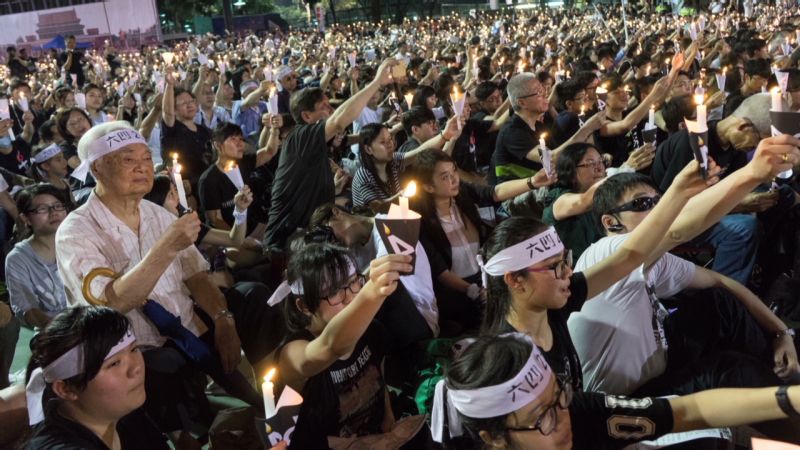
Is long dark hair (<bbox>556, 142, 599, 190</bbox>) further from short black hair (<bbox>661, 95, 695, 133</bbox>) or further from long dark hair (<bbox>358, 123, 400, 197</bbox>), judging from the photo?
short black hair (<bbox>661, 95, 695, 133</bbox>)

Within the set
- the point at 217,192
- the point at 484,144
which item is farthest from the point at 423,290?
the point at 484,144

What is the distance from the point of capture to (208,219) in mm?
5883

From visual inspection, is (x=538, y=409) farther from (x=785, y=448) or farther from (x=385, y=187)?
(x=385, y=187)

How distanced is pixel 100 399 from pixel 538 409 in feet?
4.65

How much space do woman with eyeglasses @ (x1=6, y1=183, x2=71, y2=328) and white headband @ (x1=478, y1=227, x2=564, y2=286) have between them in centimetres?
297

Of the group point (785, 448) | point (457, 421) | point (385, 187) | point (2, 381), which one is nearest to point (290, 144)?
point (385, 187)

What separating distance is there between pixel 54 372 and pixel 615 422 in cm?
183

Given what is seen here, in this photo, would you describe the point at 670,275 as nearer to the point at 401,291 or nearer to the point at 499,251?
the point at 499,251

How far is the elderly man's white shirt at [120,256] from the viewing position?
3.08 meters

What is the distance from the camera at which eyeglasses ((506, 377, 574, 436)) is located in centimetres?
→ 208

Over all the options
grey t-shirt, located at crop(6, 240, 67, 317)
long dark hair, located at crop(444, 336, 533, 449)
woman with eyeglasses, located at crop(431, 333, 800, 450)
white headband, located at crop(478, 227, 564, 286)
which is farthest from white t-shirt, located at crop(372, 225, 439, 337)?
grey t-shirt, located at crop(6, 240, 67, 317)

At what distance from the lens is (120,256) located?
3260mm

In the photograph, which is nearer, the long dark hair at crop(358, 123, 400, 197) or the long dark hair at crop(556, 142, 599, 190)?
the long dark hair at crop(556, 142, 599, 190)

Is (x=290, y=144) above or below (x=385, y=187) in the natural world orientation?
above
